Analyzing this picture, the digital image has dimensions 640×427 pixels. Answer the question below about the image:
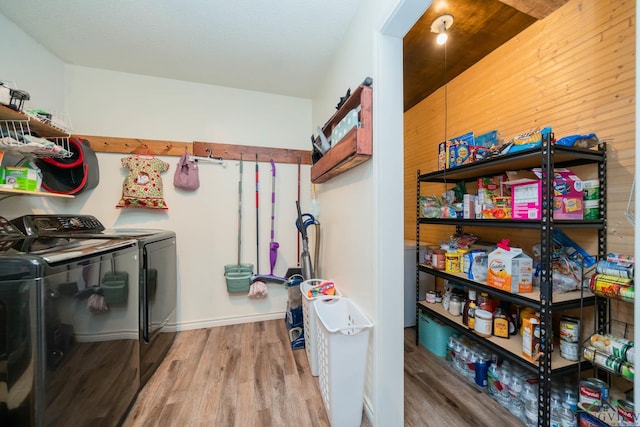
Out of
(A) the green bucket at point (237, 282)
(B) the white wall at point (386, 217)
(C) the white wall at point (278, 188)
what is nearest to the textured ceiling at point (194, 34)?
(C) the white wall at point (278, 188)

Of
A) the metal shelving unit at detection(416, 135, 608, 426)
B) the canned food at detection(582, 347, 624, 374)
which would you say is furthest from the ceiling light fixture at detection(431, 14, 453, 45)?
the canned food at detection(582, 347, 624, 374)

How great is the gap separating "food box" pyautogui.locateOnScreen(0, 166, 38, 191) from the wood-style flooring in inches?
60.0

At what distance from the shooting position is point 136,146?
7.42 ft

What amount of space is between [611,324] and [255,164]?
2851 mm

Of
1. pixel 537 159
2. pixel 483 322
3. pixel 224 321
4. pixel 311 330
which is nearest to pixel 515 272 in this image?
pixel 483 322

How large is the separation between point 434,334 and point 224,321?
204 cm

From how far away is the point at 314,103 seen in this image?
2.69 meters

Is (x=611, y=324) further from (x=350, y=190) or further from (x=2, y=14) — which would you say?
(x=2, y=14)

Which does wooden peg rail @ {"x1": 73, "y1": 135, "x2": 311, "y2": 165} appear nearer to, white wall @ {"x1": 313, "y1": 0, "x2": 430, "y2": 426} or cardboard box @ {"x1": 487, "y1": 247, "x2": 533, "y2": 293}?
white wall @ {"x1": 313, "y1": 0, "x2": 430, "y2": 426}

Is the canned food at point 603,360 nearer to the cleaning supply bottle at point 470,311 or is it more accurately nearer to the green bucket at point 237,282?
the cleaning supply bottle at point 470,311

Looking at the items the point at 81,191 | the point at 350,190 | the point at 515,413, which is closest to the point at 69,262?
the point at 350,190

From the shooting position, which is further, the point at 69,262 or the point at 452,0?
the point at 452,0

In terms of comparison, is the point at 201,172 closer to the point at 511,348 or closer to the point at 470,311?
the point at 470,311

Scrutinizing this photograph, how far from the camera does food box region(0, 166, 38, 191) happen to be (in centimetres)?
145
